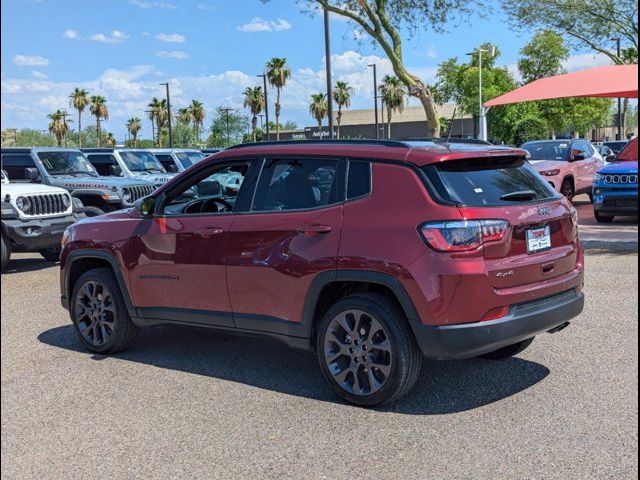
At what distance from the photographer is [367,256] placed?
4492 millimetres

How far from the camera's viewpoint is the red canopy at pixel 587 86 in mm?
13688

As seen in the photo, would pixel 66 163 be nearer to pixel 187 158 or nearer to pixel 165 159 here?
pixel 165 159

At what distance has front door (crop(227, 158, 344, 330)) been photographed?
475 centimetres

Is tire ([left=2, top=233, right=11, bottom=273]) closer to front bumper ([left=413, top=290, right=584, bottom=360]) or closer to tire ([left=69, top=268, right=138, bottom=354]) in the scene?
tire ([left=69, top=268, right=138, bottom=354])

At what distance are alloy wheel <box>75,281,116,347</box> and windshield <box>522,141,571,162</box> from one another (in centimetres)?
1419

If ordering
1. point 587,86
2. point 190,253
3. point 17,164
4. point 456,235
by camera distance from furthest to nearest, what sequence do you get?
point 587,86 < point 17,164 < point 190,253 < point 456,235

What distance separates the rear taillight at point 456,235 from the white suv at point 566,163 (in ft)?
43.8

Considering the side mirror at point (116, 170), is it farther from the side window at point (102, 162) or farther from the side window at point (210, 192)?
the side window at point (210, 192)

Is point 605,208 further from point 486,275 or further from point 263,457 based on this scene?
point 263,457

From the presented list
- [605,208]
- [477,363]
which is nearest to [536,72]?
[605,208]

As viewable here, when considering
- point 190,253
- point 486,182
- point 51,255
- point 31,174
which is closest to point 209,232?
point 190,253

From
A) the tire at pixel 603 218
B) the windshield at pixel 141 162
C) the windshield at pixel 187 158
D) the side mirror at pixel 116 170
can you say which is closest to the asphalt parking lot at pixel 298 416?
the tire at pixel 603 218

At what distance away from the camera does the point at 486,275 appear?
4.29 m

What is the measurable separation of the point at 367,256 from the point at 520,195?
3.74 feet
